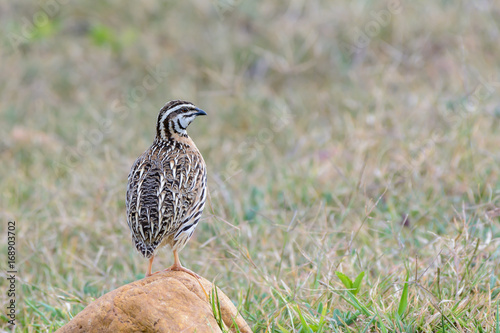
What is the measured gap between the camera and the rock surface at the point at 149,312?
13.5 ft

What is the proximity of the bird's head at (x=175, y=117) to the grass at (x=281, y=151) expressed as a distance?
571 mm

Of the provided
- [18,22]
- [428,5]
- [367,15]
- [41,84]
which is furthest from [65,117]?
[428,5]

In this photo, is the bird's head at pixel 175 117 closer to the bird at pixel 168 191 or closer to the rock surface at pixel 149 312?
the bird at pixel 168 191

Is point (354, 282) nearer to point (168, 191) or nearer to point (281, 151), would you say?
point (168, 191)

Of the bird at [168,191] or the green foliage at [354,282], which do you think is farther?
the green foliage at [354,282]

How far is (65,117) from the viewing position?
34.5ft

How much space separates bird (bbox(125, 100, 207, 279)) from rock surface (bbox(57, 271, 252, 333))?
10.7 inches

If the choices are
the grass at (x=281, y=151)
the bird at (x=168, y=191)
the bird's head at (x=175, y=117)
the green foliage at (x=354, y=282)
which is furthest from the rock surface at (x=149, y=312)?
the bird's head at (x=175, y=117)

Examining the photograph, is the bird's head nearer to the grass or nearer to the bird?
the bird

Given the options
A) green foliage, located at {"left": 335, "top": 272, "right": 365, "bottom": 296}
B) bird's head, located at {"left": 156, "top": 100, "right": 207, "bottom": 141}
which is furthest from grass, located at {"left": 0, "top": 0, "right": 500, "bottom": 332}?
bird's head, located at {"left": 156, "top": 100, "right": 207, "bottom": 141}

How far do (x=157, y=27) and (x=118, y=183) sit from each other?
18.5 feet

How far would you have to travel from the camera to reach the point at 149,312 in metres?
4.12

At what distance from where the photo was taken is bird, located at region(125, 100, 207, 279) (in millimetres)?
4434

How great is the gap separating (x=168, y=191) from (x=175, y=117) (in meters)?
0.62
